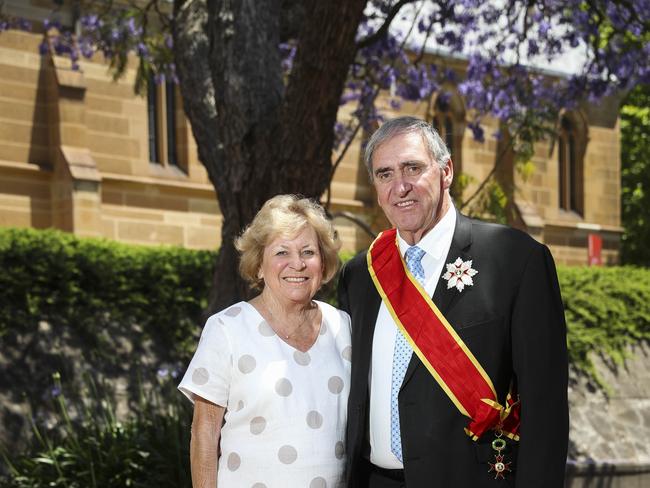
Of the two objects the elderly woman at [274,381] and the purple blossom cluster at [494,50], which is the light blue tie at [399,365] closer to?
the elderly woman at [274,381]

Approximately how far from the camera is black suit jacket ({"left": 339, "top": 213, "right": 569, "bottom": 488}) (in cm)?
376

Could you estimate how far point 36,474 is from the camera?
26.5 feet

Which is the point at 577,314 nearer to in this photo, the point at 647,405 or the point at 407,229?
the point at 647,405

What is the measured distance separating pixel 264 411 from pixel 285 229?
0.63m

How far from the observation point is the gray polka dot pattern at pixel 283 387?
13.5 feet

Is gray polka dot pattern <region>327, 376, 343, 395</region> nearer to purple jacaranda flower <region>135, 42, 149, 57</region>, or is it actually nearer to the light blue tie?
the light blue tie

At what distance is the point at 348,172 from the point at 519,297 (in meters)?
19.5

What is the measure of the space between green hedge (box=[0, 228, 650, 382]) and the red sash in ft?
24.4

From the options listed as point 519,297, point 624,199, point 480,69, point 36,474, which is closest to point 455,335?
point 519,297

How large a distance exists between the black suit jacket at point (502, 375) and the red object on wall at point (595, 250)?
77.8 feet

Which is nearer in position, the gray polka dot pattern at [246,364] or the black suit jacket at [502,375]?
the black suit jacket at [502,375]

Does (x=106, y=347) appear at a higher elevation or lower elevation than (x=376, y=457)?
lower

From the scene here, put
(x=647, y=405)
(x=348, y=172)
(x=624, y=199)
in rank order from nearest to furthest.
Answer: (x=647, y=405) < (x=348, y=172) < (x=624, y=199)

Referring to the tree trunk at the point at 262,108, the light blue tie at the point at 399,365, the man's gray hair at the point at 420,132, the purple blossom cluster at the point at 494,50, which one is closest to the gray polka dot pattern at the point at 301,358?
the light blue tie at the point at 399,365
